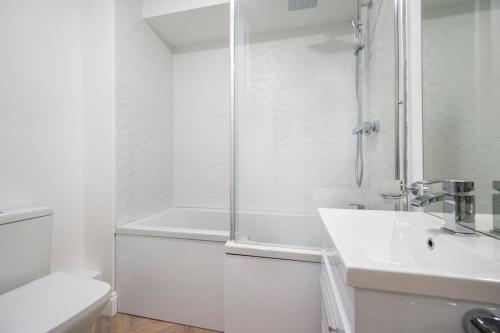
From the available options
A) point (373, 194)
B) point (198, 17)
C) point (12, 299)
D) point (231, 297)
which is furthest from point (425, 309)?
point (198, 17)

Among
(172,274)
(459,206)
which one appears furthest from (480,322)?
(172,274)

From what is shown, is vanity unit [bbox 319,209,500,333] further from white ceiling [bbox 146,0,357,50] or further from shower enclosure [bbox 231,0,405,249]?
white ceiling [bbox 146,0,357,50]

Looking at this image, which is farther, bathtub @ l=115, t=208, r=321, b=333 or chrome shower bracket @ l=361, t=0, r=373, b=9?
chrome shower bracket @ l=361, t=0, r=373, b=9

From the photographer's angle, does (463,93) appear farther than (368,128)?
No

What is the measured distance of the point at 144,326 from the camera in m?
1.38

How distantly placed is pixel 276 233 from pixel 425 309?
1082 millimetres

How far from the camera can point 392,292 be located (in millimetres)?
340

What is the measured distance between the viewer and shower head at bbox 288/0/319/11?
1.59 meters

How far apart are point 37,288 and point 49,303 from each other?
17cm

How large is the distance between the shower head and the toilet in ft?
6.83

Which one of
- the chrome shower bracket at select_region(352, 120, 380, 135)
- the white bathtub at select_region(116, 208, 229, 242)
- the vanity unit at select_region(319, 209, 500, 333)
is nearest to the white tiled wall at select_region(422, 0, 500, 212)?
the vanity unit at select_region(319, 209, 500, 333)

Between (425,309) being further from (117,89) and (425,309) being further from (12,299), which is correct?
(117,89)

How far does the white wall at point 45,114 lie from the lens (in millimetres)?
1183

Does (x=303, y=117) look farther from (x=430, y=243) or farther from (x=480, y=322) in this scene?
(x=480, y=322)
